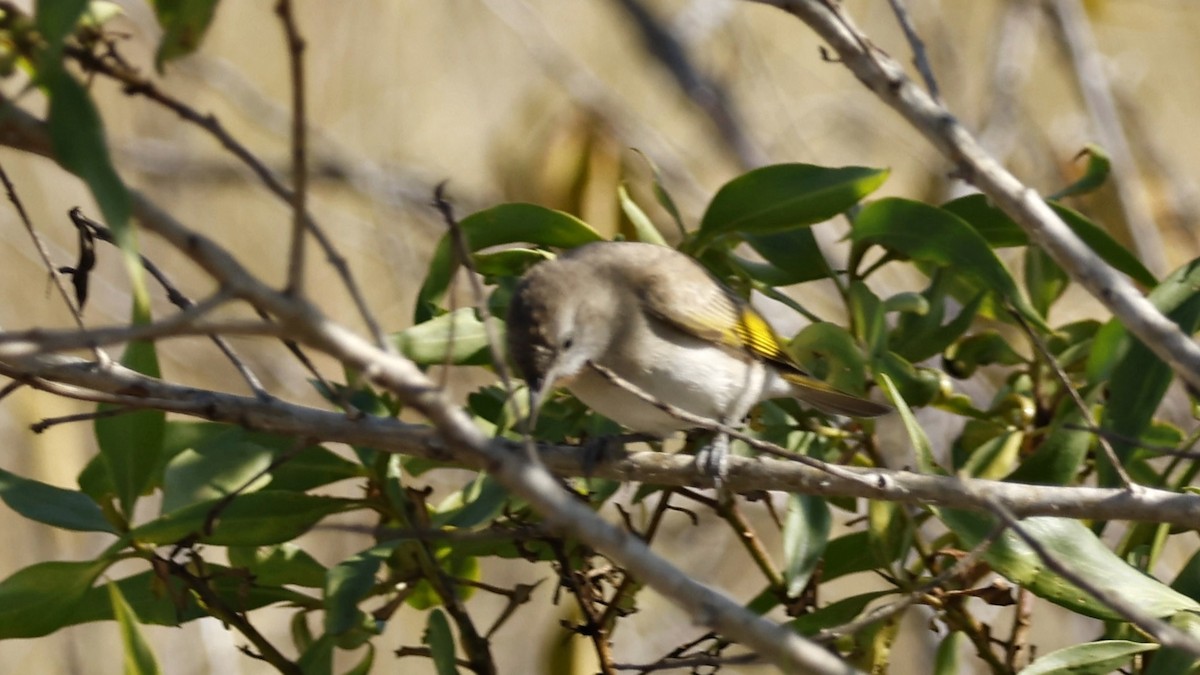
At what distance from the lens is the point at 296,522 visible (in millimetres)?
1980

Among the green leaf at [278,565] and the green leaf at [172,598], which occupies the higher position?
the green leaf at [278,565]

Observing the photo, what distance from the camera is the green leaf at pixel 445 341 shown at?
6.73ft

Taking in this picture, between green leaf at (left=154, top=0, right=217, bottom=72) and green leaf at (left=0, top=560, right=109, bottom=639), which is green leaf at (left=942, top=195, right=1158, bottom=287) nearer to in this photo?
green leaf at (left=154, top=0, right=217, bottom=72)

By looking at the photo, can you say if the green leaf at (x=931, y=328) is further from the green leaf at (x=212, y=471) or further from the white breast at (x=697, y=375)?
the green leaf at (x=212, y=471)

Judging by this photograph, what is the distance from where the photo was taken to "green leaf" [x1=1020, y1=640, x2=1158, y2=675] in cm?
178

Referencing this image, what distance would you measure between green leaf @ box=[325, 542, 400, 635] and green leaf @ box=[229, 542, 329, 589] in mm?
242

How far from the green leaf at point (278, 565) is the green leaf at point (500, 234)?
1.52 feet

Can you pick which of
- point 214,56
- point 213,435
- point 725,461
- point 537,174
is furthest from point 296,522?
point 214,56

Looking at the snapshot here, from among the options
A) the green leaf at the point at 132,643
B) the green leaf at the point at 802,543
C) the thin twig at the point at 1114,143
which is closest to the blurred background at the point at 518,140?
the thin twig at the point at 1114,143

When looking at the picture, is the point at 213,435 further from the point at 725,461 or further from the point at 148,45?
the point at 148,45

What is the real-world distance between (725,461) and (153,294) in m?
4.61

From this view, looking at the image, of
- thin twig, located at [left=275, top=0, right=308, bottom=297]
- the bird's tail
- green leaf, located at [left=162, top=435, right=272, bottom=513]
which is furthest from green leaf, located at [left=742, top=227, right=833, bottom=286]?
thin twig, located at [left=275, top=0, right=308, bottom=297]

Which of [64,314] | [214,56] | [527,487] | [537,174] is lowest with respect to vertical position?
[527,487]

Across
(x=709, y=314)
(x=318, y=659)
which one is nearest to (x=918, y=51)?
(x=709, y=314)
